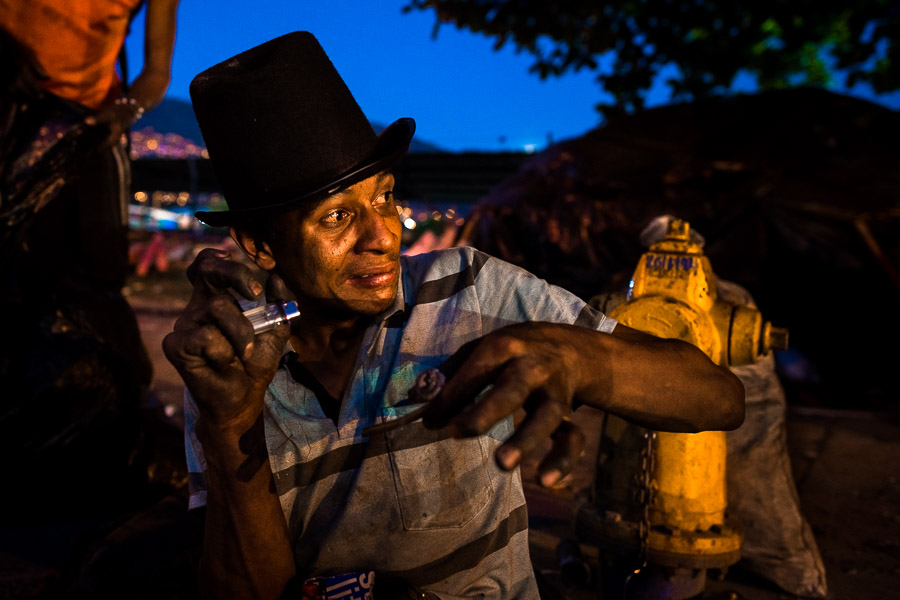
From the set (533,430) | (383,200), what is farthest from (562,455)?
(383,200)

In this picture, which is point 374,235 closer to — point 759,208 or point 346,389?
point 346,389

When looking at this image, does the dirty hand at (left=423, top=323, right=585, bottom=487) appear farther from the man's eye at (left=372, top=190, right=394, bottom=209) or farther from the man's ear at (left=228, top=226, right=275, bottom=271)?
the man's ear at (left=228, top=226, right=275, bottom=271)

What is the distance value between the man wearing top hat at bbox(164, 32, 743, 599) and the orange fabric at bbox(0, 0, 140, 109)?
2.04m

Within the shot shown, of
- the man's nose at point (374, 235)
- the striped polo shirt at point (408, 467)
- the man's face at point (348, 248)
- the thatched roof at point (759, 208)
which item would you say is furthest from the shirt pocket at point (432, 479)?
the thatched roof at point (759, 208)

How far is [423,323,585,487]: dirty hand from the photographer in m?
0.93

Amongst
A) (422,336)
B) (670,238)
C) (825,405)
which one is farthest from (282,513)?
(825,405)

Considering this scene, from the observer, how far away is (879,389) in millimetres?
6238

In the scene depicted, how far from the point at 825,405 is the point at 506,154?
789 cm

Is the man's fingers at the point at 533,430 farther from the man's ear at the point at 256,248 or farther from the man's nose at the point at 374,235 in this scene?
the man's ear at the point at 256,248

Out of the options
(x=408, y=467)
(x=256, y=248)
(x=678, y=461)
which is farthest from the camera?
(x=678, y=461)

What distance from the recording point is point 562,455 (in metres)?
0.97

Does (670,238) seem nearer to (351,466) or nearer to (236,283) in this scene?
(351,466)

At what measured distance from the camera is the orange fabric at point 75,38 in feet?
10.3

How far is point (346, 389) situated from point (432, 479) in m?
0.32
